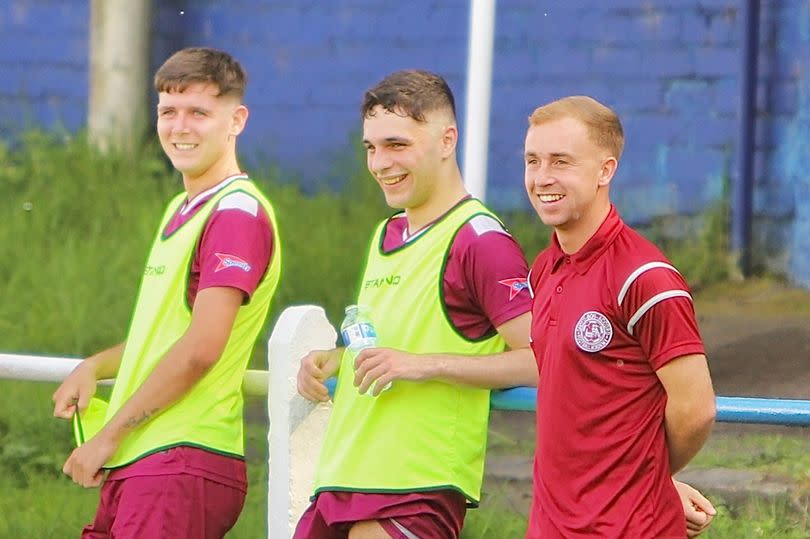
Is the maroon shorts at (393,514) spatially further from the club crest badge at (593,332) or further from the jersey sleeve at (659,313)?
the jersey sleeve at (659,313)

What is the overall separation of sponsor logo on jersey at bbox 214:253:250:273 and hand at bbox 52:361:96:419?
568 millimetres

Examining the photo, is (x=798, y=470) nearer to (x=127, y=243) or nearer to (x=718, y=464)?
(x=718, y=464)

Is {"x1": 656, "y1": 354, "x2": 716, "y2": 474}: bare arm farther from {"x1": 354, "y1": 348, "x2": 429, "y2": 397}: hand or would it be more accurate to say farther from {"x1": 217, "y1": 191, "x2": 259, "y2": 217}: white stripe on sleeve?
{"x1": 217, "y1": 191, "x2": 259, "y2": 217}: white stripe on sleeve

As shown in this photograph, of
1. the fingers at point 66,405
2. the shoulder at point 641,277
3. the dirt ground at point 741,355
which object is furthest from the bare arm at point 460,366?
the dirt ground at point 741,355

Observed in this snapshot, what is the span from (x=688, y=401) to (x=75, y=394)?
165 centimetres

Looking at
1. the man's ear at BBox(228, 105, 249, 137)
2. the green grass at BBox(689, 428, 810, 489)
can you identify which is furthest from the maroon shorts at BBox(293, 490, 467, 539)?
the green grass at BBox(689, 428, 810, 489)

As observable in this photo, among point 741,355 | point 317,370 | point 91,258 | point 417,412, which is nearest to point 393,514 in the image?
point 417,412

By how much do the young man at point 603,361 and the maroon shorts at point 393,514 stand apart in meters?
0.30

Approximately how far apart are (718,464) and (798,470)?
28 cm

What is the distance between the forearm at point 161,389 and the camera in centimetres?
359

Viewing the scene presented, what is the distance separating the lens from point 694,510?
3.14 metres

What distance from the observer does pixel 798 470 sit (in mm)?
4508

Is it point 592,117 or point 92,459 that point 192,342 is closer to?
point 92,459

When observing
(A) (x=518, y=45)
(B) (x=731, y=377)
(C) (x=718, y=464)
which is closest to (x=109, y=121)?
(A) (x=518, y=45)
